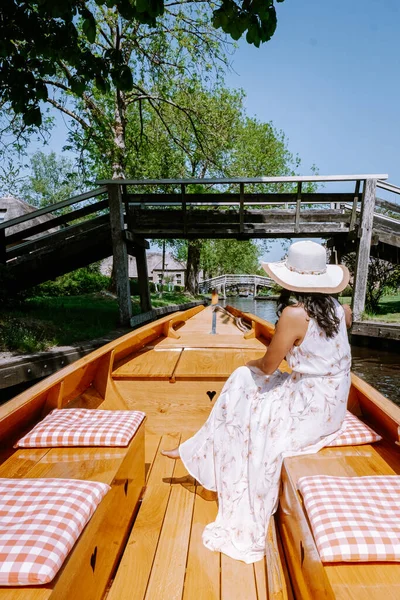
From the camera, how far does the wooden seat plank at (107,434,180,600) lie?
71.3 inches

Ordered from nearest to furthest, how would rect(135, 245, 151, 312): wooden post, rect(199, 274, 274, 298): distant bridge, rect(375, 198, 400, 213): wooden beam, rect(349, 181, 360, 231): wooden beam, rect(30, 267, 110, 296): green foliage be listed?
rect(375, 198, 400, 213): wooden beam, rect(349, 181, 360, 231): wooden beam, rect(135, 245, 151, 312): wooden post, rect(30, 267, 110, 296): green foliage, rect(199, 274, 274, 298): distant bridge

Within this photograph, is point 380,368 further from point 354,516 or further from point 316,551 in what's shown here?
point 316,551

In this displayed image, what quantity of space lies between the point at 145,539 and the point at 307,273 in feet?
5.50

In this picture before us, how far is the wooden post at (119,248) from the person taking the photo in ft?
29.6

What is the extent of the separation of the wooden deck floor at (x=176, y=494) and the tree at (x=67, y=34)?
257cm

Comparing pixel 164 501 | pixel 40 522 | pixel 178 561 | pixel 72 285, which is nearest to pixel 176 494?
pixel 164 501

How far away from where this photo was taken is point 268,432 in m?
2.03

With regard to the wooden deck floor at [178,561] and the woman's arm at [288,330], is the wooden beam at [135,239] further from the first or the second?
the woman's arm at [288,330]

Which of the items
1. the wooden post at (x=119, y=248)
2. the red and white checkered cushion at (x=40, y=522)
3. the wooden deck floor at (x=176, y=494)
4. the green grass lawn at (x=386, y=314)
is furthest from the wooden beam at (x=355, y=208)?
the red and white checkered cushion at (x=40, y=522)

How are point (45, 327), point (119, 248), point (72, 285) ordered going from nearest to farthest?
point (45, 327) < point (119, 248) < point (72, 285)

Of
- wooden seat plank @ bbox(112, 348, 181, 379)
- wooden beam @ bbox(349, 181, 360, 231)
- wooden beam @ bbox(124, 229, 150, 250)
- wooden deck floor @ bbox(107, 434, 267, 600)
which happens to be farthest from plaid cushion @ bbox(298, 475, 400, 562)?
wooden beam @ bbox(349, 181, 360, 231)

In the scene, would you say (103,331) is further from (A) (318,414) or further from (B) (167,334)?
(A) (318,414)

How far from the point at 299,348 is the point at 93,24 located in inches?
121

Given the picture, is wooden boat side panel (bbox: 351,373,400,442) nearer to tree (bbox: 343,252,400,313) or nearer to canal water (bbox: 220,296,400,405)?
canal water (bbox: 220,296,400,405)
